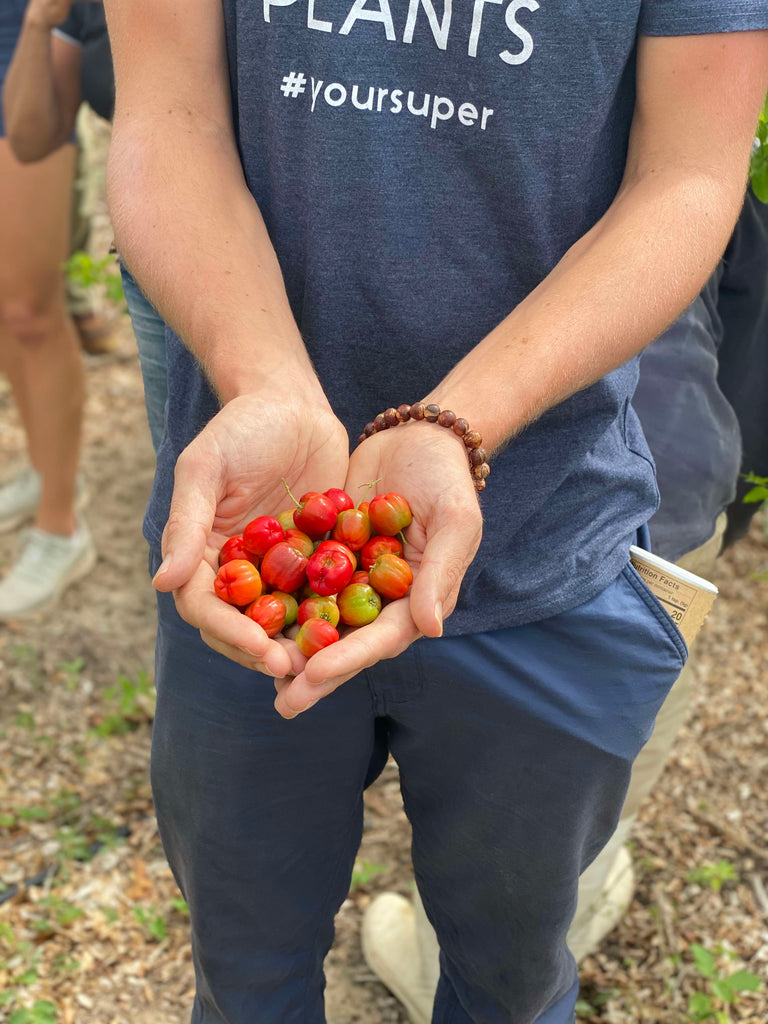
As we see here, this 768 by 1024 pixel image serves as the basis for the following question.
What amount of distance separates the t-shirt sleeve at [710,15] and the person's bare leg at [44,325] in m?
2.75

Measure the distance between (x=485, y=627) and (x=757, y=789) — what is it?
2.14m

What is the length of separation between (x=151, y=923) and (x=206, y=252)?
6.55 ft

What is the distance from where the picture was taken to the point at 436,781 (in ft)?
5.50

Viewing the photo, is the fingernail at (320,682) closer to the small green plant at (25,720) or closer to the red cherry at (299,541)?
the red cherry at (299,541)

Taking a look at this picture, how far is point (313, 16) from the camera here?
1446 millimetres

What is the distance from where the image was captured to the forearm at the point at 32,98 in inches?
123

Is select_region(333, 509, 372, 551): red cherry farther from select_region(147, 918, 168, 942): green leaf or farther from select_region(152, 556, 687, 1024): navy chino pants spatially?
select_region(147, 918, 168, 942): green leaf

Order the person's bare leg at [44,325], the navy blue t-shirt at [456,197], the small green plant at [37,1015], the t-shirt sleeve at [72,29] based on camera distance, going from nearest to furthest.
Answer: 1. the navy blue t-shirt at [456,197]
2. the small green plant at [37,1015]
3. the t-shirt sleeve at [72,29]
4. the person's bare leg at [44,325]

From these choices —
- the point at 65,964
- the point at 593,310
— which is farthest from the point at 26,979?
the point at 593,310

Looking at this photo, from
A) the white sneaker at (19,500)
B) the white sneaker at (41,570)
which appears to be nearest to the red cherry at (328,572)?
the white sneaker at (41,570)

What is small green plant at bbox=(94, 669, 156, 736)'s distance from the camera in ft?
11.3

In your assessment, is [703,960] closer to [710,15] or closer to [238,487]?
[238,487]

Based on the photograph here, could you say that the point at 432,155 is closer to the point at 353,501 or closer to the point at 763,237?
the point at 353,501

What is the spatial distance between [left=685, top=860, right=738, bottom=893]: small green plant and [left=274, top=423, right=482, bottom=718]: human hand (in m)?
1.85
